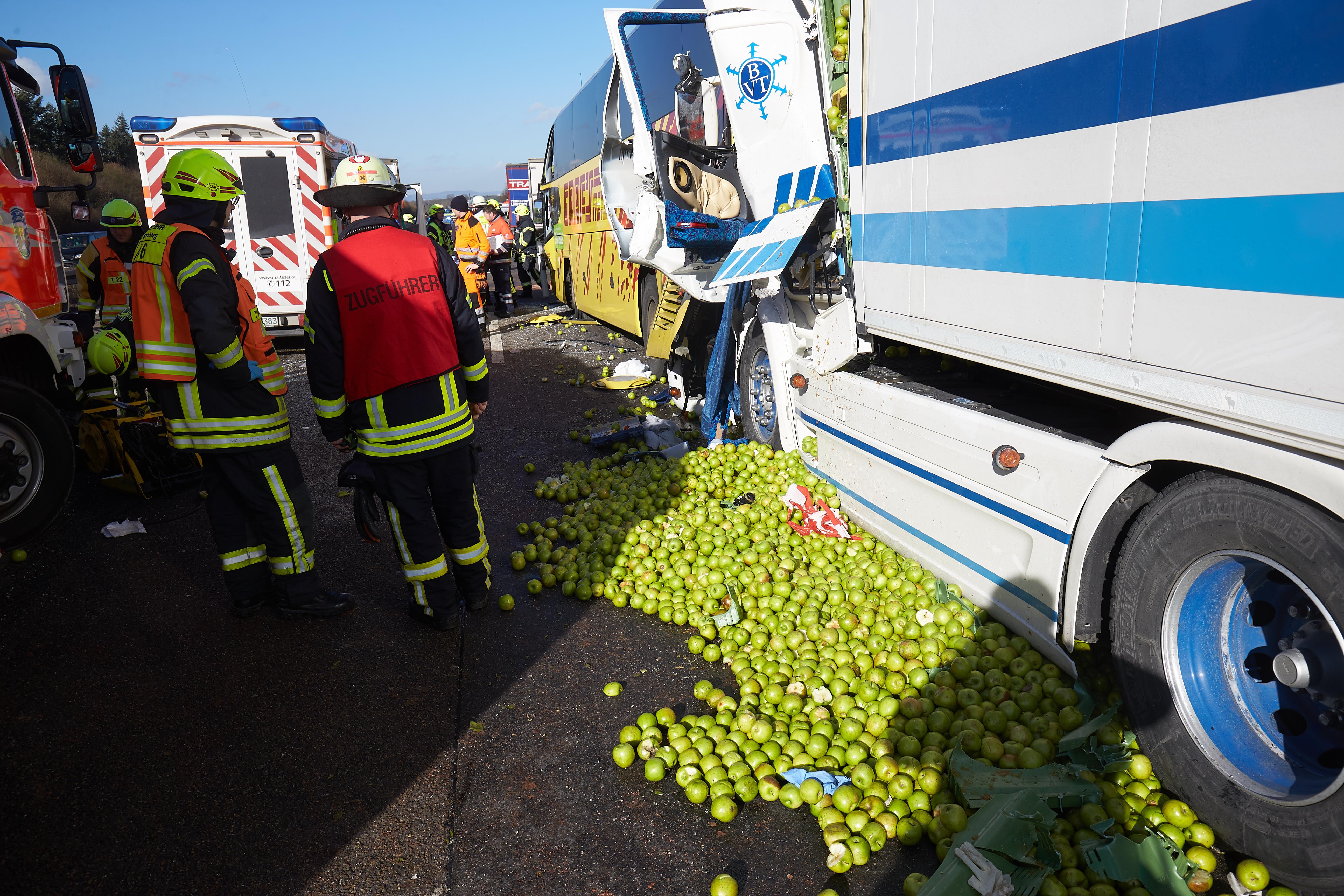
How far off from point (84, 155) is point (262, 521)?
3903mm

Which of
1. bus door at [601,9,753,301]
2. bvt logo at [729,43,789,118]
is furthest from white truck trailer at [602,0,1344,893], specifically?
bus door at [601,9,753,301]

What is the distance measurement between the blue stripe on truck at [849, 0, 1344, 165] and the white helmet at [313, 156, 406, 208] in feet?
8.66

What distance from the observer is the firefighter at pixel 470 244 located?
1445cm

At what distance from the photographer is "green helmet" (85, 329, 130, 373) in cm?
499

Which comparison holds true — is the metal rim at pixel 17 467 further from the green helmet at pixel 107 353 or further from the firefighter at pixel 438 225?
the firefighter at pixel 438 225

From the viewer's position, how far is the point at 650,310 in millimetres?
10406

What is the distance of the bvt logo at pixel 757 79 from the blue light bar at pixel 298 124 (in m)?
9.96

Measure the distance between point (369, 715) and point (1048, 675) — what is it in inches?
118

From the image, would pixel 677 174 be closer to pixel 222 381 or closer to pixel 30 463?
pixel 222 381

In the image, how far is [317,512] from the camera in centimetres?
611

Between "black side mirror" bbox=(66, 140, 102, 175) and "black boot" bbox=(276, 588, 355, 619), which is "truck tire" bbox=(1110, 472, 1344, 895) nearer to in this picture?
"black boot" bbox=(276, 588, 355, 619)

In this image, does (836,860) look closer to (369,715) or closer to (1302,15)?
(369,715)

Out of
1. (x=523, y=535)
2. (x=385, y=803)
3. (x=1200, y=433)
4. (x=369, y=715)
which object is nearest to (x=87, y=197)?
(x=523, y=535)

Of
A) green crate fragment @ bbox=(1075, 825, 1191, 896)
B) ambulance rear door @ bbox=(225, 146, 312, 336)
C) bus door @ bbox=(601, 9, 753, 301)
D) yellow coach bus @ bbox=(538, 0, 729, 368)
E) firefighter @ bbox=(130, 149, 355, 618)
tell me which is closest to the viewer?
green crate fragment @ bbox=(1075, 825, 1191, 896)
